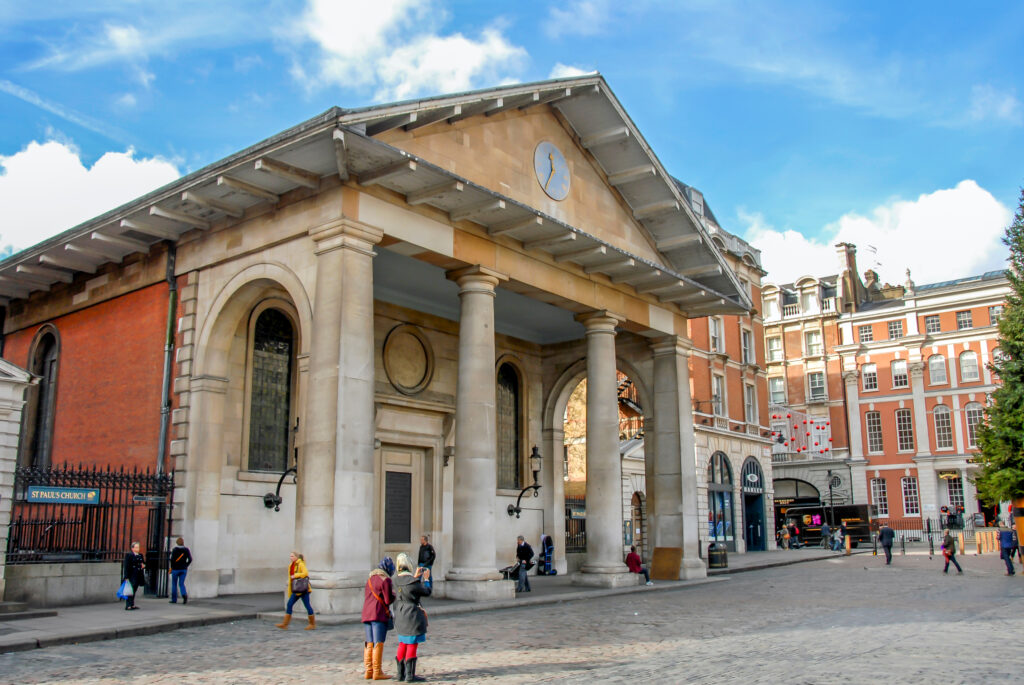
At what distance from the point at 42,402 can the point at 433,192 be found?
12579 millimetres

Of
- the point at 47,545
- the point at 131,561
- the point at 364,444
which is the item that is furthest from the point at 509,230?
the point at 47,545

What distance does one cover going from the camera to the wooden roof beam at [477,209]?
16734 mm

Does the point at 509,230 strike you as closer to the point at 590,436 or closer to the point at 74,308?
the point at 590,436

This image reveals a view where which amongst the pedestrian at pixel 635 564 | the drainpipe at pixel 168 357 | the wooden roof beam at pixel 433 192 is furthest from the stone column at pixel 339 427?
the pedestrian at pixel 635 564

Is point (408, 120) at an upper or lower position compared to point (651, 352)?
upper

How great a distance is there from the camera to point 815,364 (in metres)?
60.3

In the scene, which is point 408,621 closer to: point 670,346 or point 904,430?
point 670,346

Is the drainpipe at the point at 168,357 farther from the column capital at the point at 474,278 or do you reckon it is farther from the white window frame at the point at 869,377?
the white window frame at the point at 869,377

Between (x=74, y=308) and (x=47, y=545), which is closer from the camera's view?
(x=47, y=545)

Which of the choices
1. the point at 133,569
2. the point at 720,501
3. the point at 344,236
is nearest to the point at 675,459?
the point at 344,236

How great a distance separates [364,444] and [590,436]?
7.87m

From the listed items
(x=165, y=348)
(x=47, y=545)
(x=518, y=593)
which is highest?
(x=165, y=348)

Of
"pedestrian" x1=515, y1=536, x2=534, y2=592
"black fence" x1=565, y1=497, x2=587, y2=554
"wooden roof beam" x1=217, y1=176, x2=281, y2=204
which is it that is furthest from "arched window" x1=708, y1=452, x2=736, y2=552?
"wooden roof beam" x1=217, y1=176, x2=281, y2=204

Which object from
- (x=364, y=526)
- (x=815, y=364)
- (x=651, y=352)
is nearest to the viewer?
(x=364, y=526)
